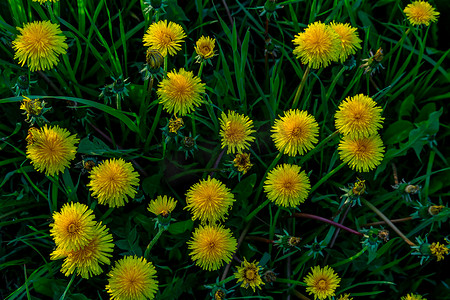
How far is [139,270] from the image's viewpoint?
4.10 feet

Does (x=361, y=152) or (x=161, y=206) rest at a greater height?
(x=361, y=152)

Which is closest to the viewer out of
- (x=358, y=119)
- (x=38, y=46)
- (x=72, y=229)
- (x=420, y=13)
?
(x=72, y=229)

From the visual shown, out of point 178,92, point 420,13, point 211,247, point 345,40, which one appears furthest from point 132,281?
point 420,13

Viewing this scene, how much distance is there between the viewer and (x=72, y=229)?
1204mm

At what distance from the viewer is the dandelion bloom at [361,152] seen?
56.4 inches

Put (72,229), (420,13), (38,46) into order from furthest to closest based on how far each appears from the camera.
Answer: (420,13) → (38,46) → (72,229)

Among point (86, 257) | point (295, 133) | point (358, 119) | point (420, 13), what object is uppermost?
point (420, 13)

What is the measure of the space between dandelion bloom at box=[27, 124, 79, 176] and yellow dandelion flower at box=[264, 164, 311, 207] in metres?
0.67

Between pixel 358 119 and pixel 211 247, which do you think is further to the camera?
pixel 358 119

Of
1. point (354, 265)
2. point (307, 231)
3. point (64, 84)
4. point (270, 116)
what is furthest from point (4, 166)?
point (354, 265)

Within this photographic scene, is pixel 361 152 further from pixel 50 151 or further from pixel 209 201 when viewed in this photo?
pixel 50 151

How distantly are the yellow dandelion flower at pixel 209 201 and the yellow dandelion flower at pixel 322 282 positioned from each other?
15.3 inches

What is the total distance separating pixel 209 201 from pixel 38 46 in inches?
29.0

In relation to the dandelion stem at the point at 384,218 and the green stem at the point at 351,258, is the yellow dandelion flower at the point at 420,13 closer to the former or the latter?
the dandelion stem at the point at 384,218
